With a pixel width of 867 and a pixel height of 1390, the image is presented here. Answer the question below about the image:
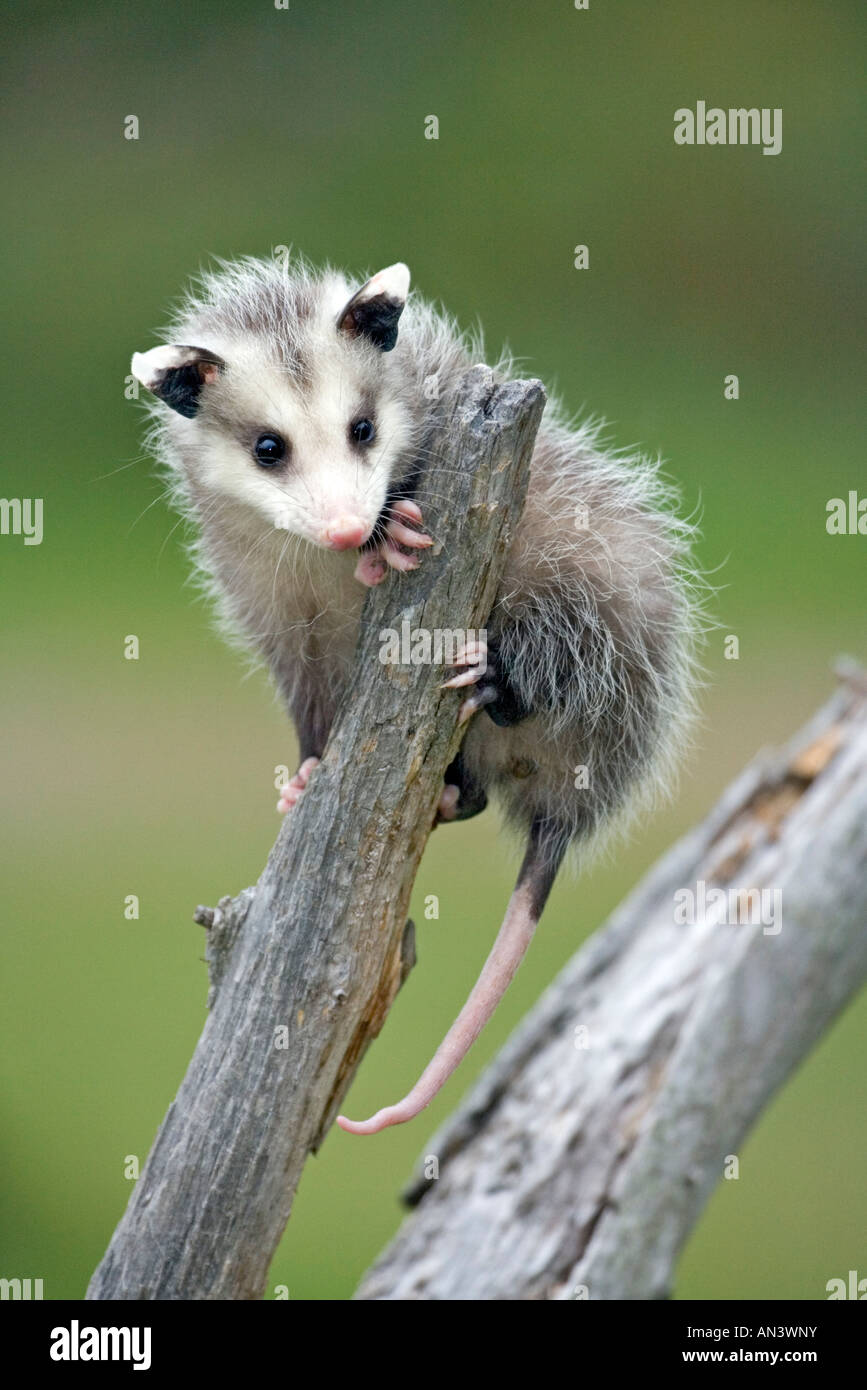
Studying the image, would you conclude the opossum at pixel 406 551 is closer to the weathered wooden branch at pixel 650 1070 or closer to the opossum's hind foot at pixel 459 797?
the opossum's hind foot at pixel 459 797

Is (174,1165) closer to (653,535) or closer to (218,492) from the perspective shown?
(218,492)

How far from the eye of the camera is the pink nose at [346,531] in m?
1.75

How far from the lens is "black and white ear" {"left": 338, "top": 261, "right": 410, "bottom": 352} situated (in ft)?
6.38

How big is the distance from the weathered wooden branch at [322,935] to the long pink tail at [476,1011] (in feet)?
0.29

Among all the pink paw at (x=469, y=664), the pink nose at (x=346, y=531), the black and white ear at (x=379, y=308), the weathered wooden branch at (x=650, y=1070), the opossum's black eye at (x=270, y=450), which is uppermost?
the black and white ear at (x=379, y=308)

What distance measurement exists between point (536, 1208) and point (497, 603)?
0.86 meters

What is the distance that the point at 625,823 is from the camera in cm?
240

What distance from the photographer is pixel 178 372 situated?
1979mm

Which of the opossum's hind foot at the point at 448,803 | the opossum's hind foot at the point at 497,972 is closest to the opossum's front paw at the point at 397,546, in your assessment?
the opossum's hind foot at the point at 448,803

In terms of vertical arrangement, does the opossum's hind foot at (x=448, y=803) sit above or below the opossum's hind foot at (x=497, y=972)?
above

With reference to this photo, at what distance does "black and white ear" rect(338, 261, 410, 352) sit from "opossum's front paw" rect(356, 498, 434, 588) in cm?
27

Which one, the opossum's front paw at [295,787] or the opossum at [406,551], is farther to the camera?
the opossum's front paw at [295,787]

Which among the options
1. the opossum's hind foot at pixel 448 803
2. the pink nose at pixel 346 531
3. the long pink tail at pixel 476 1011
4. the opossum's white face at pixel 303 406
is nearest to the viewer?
the pink nose at pixel 346 531

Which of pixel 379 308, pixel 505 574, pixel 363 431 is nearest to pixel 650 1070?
pixel 505 574
